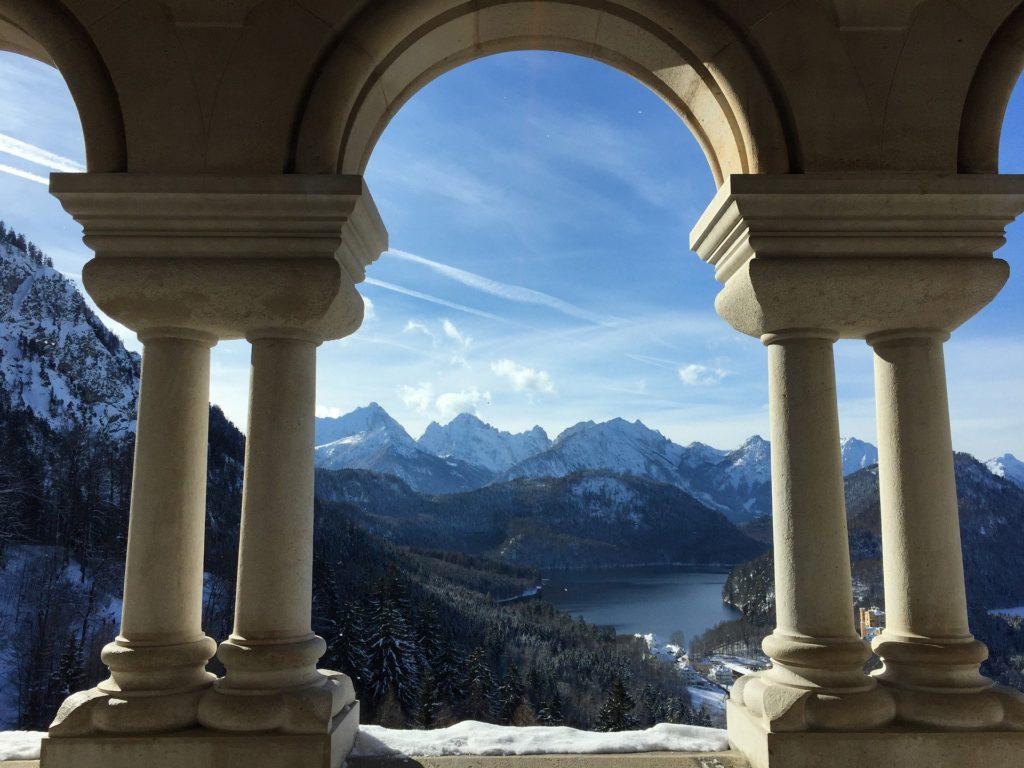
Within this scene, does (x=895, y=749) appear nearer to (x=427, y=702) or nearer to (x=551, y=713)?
(x=427, y=702)

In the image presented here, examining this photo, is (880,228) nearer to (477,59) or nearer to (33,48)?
(477,59)

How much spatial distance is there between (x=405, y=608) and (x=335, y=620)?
13.5 m

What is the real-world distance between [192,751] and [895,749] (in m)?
3.31

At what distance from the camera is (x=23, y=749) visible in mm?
4324

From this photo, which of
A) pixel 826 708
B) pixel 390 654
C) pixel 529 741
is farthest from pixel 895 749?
pixel 390 654

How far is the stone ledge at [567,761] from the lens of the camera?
4.11 m

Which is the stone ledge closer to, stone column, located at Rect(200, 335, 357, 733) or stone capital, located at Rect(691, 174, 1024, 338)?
stone column, located at Rect(200, 335, 357, 733)

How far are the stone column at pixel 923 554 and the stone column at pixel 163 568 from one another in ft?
11.7

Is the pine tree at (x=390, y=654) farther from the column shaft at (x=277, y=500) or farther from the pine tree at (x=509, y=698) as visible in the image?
the column shaft at (x=277, y=500)

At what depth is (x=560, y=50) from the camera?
4.87m

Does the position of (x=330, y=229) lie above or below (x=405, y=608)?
above

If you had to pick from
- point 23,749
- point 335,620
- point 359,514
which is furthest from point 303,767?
point 359,514

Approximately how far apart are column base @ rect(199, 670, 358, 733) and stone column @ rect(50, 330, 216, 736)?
165 mm

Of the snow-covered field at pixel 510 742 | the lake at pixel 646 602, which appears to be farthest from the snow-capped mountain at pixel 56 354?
the snow-covered field at pixel 510 742
